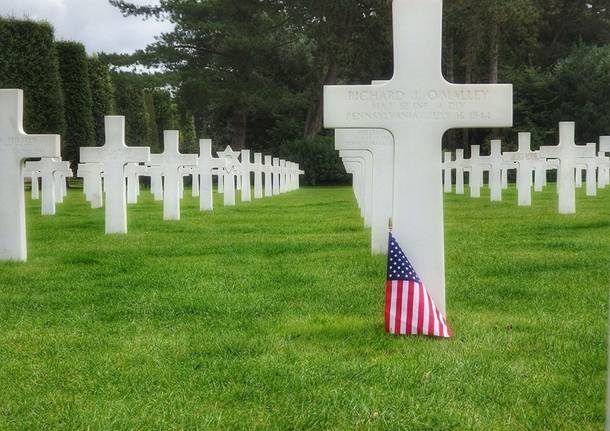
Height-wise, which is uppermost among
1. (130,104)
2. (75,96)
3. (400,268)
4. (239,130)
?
(130,104)

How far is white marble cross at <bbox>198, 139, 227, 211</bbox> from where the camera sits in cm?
1489

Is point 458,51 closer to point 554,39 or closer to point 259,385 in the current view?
point 554,39

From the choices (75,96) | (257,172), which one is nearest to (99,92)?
(75,96)

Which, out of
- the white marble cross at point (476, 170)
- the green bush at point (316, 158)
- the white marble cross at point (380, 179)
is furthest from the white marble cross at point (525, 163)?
the green bush at point (316, 158)

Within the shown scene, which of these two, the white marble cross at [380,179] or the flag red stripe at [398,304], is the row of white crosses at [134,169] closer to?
the white marble cross at [380,179]

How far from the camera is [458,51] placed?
4103 cm

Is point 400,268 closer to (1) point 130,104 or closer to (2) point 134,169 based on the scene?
(2) point 134,169

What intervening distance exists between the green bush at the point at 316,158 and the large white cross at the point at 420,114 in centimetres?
3111

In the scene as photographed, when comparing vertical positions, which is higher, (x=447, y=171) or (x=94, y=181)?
(x=447, y=171)

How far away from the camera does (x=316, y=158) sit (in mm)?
36406

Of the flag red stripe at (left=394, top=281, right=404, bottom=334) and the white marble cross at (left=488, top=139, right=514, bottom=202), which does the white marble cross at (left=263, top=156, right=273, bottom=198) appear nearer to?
the white marble cross at (left=488, top=139, right=514, bottom=202)

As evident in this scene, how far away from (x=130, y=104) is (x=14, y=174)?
2745 centimetres

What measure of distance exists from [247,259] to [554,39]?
38605 millimetres

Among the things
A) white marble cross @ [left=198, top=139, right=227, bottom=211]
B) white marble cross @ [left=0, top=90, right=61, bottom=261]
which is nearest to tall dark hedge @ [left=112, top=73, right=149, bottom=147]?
white marble cross @ [left=198, top=139, right=227, bottom=211]
